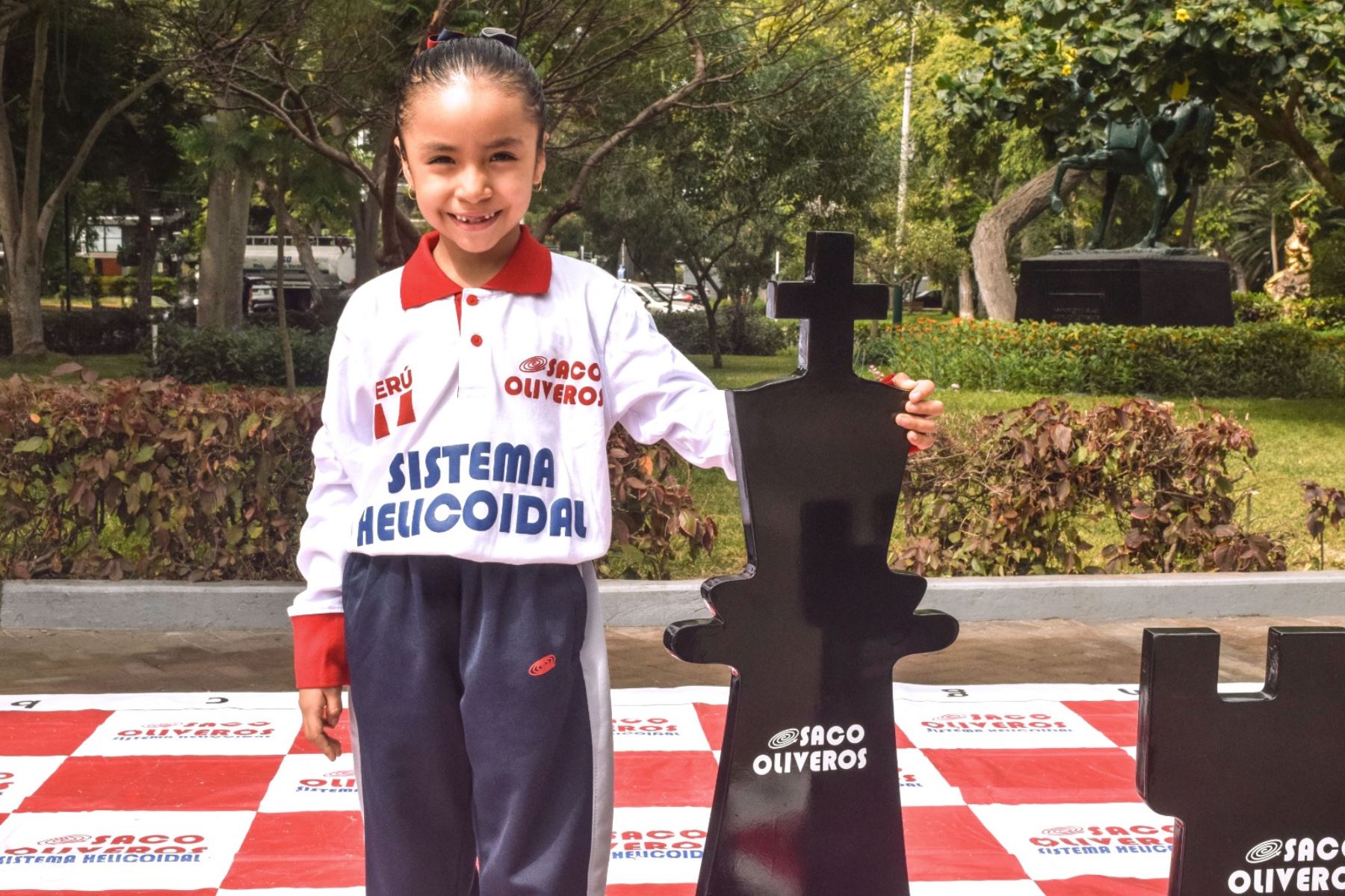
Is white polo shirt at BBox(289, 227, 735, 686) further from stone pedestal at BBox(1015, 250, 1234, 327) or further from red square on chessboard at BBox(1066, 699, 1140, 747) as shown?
stone pedestal at BBox(1015, 250, 1234, 327)

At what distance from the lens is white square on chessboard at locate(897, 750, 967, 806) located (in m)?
3.36

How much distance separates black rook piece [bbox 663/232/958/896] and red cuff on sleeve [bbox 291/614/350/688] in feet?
1.64

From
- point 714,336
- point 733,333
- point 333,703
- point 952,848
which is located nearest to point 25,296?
point 714,336

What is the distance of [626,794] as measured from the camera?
3359mm

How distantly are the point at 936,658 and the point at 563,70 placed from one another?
4976 mm

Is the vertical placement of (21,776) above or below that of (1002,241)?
below

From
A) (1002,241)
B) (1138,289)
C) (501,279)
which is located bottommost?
(501,279)

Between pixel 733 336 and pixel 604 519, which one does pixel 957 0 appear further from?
pixel 604 519

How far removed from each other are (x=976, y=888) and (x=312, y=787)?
1.57 m

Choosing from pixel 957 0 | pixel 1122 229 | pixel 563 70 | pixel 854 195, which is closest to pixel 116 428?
pixel 563 70

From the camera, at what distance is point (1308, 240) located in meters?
31.5

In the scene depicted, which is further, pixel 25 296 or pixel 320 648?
pixel 25 296

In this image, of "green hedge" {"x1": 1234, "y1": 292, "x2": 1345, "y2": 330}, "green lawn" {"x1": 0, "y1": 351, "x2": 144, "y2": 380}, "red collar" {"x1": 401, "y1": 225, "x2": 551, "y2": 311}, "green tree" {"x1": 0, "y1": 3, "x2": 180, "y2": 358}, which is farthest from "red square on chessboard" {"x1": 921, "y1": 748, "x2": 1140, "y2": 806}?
"green hedge" {"x1": 1234, "y1": 292, "x2": 1345, "y2": 330}

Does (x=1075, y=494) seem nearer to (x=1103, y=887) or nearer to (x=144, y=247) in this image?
(x=1103, y=887)
